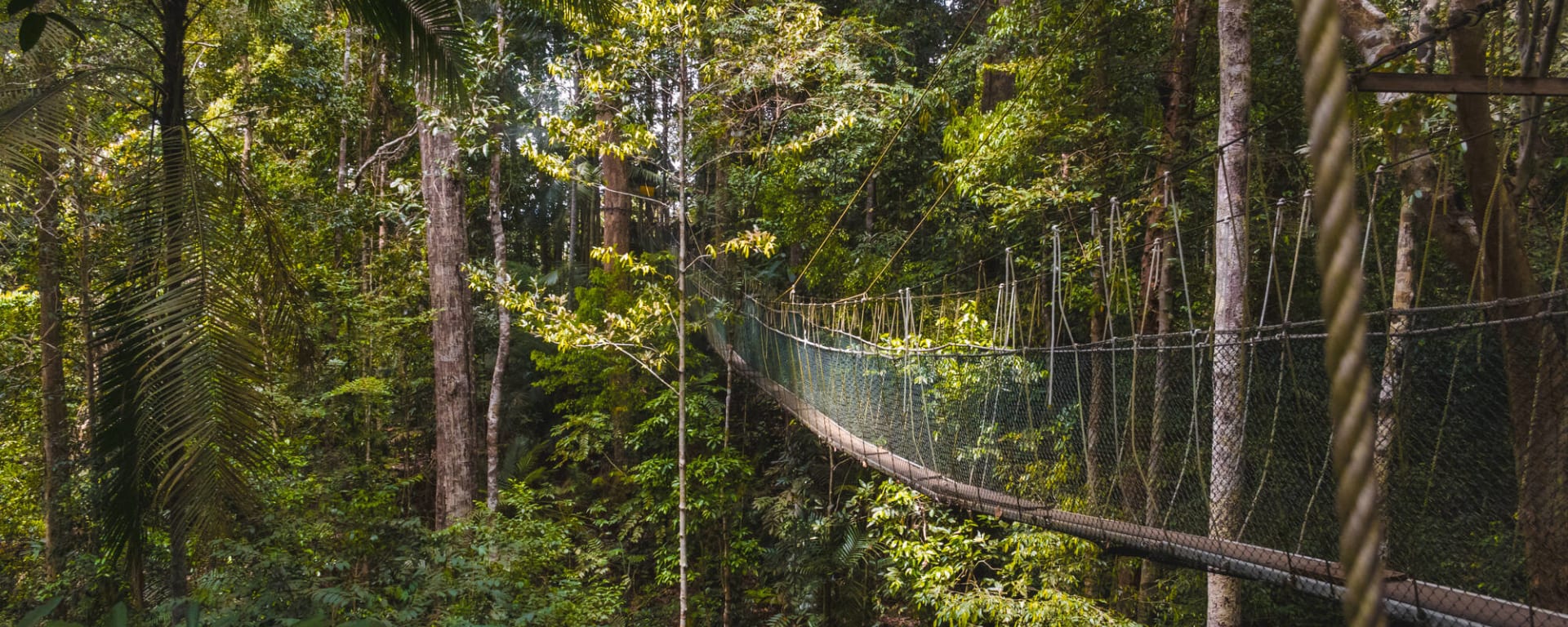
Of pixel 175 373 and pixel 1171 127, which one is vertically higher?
pixel 1171 127

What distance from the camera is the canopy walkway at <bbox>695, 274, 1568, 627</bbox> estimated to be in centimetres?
183

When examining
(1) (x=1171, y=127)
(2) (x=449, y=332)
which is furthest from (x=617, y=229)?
(1) (x=1171, y=127)

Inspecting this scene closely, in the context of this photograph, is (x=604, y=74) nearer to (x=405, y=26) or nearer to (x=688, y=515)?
(x=405, y=26)

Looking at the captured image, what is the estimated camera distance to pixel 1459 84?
1604 mm

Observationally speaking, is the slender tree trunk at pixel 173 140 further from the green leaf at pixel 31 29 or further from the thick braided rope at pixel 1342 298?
the thick braided rope at pixel 1342 298

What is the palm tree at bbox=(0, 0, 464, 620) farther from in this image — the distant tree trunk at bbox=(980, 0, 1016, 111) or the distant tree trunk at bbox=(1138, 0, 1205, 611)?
the distant tree trunk at bbox=(980, 0, 1016, 111)

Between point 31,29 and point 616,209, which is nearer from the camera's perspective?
point 31,29

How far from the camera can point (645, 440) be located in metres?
5.57

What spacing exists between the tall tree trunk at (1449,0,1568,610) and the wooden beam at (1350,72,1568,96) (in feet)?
0.41

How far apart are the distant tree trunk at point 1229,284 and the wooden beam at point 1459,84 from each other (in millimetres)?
671

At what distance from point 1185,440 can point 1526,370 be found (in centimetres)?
147

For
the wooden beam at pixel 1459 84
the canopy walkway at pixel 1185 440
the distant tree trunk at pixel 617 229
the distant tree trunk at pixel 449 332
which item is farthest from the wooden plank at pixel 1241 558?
the distant tree trunk at pixel 617 229

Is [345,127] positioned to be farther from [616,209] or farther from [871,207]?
[871,207]

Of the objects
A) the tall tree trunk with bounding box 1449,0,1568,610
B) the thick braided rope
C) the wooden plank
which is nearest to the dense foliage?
the tall tree trunk with bounding box 1449,0,1568,610
